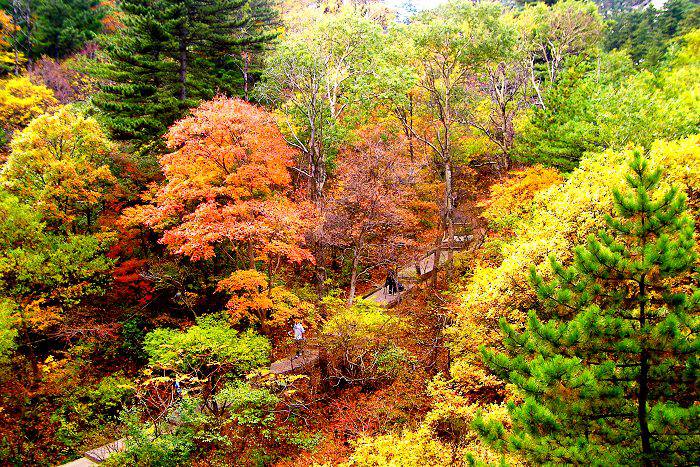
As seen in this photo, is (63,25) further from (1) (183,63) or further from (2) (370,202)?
(2) (370,202)

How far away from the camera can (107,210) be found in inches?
777

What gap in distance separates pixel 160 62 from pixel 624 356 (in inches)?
859

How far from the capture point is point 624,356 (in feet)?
18.7

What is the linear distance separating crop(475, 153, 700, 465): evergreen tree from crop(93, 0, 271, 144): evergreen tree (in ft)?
Result: 63.7

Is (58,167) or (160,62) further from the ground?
(160,62)

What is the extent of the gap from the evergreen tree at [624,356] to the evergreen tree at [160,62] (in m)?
19.4

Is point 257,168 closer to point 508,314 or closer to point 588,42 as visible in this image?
point 508,314

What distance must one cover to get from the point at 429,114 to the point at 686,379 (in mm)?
21804

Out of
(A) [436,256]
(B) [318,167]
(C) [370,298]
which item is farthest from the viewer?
(C) [370,298]

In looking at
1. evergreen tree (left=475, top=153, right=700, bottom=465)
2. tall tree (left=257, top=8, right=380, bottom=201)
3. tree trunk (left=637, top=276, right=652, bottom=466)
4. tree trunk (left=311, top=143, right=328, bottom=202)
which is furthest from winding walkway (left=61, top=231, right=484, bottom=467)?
tree trunk (left=637, top=276, right=652, bottom=466)

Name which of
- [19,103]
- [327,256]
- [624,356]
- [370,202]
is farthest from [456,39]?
[19,103]

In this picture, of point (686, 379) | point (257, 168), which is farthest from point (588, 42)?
point (686, 379)

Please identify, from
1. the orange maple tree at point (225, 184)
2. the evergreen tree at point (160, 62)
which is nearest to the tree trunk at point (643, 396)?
the orange maple tree at point (225, 184)

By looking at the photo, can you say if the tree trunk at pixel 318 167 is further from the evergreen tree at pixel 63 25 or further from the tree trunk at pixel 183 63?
the evergreen tree at pixel 63 25
